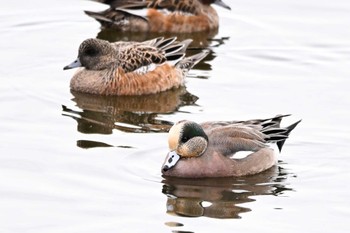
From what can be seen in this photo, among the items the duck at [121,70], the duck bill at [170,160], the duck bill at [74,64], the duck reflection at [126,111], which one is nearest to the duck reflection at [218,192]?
the duck bill at [170,160]

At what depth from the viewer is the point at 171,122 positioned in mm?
13547

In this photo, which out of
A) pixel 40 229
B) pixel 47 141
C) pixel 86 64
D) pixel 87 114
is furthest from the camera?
pixel 86 64

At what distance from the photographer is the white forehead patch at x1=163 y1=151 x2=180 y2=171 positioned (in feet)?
37.3

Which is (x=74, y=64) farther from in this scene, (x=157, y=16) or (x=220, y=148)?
(x=220, y=148)

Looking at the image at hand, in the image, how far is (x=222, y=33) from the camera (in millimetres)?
18031

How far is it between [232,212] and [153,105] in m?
4.11

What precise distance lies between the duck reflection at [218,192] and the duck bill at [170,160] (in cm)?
13

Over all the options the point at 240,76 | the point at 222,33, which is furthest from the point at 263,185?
the point at 222,33

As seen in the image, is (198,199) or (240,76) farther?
(240,76)

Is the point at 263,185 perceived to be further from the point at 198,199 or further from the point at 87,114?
the point at 87,114

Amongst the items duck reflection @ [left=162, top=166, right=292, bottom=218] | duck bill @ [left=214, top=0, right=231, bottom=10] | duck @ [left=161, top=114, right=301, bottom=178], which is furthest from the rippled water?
duck bill @ [left=214, top=0, right=231, bottom=10]

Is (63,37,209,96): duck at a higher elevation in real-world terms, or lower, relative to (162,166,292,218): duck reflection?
higher

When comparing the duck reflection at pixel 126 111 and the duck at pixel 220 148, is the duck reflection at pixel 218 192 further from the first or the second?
the duck reflection at pixel 126 111

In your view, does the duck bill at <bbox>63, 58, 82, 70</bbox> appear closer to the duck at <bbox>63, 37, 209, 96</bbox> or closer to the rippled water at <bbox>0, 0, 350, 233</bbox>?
the duck at <bbox>63, 37, 209, 96</bbox>
